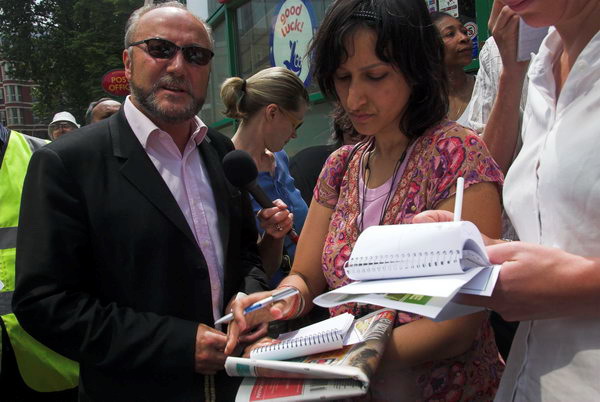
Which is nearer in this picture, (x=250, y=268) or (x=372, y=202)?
(x=372, y=202)

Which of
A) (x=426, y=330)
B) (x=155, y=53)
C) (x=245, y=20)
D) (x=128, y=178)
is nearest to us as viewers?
(x=426, y=330)

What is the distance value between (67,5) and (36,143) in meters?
29.7

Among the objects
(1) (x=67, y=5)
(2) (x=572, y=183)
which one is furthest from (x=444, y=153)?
(1) (x=67, y=5)

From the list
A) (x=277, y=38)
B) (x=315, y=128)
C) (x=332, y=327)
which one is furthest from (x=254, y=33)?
(x=332, y=327)

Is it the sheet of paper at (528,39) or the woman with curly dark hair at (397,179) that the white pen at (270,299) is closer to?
the woman with curly dark hair at (397,179)

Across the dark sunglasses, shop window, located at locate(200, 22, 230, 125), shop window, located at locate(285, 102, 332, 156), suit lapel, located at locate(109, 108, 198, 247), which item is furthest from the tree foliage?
suit lapel, located at locate(109, 108, 198, 247)

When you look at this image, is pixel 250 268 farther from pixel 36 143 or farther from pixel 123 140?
pixel 36 143

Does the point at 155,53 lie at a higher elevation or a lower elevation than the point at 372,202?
higher

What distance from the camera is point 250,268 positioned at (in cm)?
229

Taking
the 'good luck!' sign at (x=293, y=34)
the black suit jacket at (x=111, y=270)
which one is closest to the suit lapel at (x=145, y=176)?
the black suit jacket at (x=111, y=270)

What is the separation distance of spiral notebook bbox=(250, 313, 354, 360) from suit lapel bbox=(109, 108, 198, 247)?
0.69 meters

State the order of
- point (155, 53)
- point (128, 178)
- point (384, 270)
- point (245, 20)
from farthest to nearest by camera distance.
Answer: point (245, 20), point (155, 53), point (128, 178), point (384, 270)

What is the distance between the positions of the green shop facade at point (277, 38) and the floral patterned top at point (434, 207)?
3413 mm

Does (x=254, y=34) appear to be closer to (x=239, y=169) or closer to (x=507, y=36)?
(x=239, y=169)
